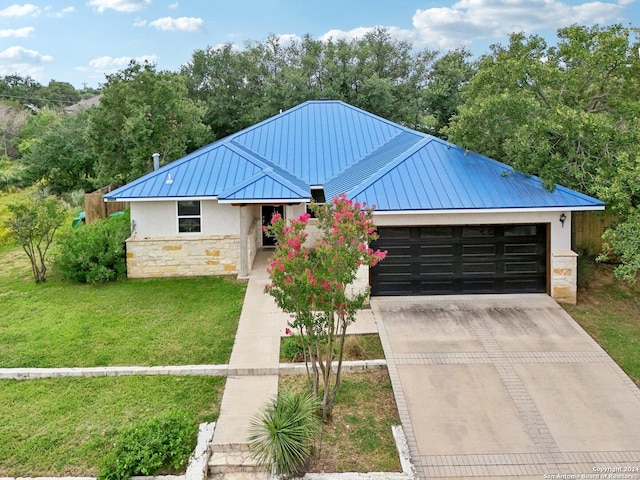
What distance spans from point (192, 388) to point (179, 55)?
31153 mm

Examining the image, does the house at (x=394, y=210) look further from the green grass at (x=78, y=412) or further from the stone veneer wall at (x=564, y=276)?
the green grass at (x=78, y=412)

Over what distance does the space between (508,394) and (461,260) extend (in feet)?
17.7

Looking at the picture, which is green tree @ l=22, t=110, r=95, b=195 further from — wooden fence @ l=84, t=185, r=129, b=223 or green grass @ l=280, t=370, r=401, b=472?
green grass @ l=280, t=370, r=401, b=472

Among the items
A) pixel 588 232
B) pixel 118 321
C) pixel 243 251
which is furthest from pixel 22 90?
pixel 588 232

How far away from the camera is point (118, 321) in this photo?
1258 centimetres

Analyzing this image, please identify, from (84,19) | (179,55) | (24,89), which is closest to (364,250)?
(84,19)

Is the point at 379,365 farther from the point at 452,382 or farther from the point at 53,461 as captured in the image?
the point at 53,461

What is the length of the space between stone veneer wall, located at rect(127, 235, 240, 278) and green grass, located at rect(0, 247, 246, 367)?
486 millimetres

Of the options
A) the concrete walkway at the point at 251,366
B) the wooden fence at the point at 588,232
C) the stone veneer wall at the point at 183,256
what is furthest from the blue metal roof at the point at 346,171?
the concrete walkway at the point at 251,366

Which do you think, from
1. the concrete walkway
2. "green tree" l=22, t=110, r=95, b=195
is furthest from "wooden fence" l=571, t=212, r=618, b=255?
"green tree" l=22, t=110, r=95, b=195

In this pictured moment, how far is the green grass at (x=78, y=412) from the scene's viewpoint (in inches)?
290

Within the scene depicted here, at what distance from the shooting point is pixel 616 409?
8586 mm

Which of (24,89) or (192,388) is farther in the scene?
(24,89)

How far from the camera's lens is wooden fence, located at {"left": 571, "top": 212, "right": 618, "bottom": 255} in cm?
1587
